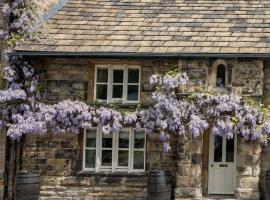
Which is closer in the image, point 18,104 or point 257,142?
point 257,142

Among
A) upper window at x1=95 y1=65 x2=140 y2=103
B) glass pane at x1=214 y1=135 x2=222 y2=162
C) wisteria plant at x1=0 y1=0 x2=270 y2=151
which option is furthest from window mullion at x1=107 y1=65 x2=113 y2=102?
glass pane at x1=214 y1=135 x2=222 y2=162

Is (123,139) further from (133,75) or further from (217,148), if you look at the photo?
(217,148)

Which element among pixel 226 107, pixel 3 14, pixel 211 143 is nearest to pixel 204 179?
pixel 211 143

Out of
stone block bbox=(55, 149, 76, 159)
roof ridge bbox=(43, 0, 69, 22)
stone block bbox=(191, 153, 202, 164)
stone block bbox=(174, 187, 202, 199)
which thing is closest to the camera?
stone block bbox=(174, 187, 202, 199)

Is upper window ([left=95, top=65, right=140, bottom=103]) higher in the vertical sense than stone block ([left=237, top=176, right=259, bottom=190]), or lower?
higher

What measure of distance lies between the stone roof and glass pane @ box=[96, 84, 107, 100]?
1041mm

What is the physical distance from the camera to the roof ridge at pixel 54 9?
14.7 m

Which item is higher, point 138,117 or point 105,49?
point 105,49

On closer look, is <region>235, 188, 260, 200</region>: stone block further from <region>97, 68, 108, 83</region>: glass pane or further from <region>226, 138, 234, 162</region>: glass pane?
<region>97, 68, 108, 83</region>: glass pane

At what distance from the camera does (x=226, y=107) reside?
12.7 meters

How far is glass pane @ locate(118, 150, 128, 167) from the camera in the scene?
13742mm

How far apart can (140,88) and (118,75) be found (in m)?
0.76

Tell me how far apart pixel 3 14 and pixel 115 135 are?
14.4 feet

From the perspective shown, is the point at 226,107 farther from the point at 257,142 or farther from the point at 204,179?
the point at 204,179
